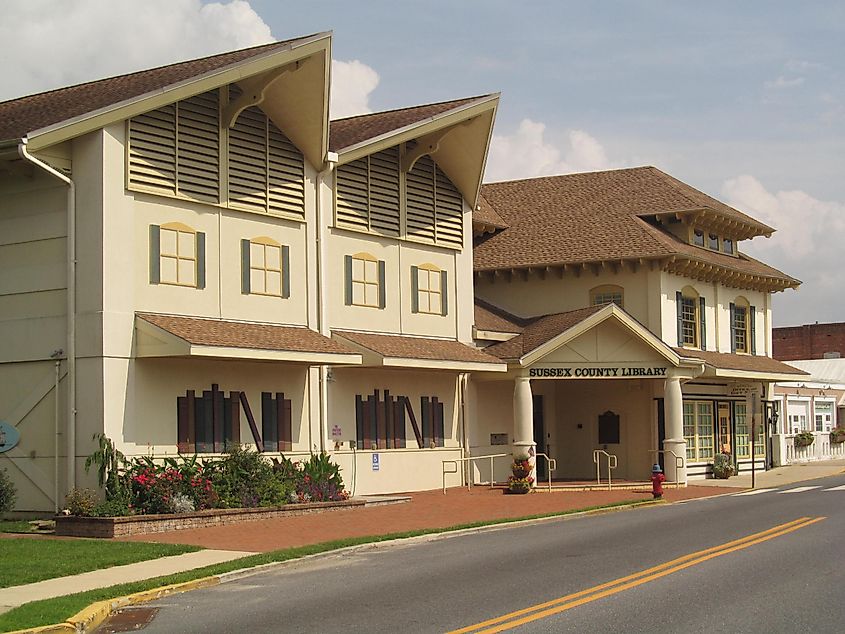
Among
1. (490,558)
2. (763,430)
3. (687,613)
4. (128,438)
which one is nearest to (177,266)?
(128,438)

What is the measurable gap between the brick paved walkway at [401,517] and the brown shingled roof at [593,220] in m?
8.07

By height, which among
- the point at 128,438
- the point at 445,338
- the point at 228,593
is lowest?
the point at 228,593

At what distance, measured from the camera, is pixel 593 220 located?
40.4m

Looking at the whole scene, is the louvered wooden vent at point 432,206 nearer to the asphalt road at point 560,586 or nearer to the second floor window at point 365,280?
the second floor window at point 365,280

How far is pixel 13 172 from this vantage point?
82.7 feet

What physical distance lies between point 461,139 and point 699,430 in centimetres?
1328

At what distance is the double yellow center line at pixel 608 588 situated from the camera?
39.3 ft

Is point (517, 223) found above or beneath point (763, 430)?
above

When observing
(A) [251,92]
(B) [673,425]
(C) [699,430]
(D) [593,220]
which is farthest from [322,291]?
(C) [699,430]

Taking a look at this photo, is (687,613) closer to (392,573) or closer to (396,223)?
(392,573)

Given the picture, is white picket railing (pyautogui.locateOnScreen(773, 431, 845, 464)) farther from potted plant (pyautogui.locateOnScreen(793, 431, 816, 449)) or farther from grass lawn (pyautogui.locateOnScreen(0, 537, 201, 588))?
grass lawn (pyautogui.locateOnScreen(0, 537, 201, 588))

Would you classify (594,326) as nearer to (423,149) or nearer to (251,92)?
(423,149)

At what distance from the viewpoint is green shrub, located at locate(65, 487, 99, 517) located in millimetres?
22484

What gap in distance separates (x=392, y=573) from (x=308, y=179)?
580 inches
